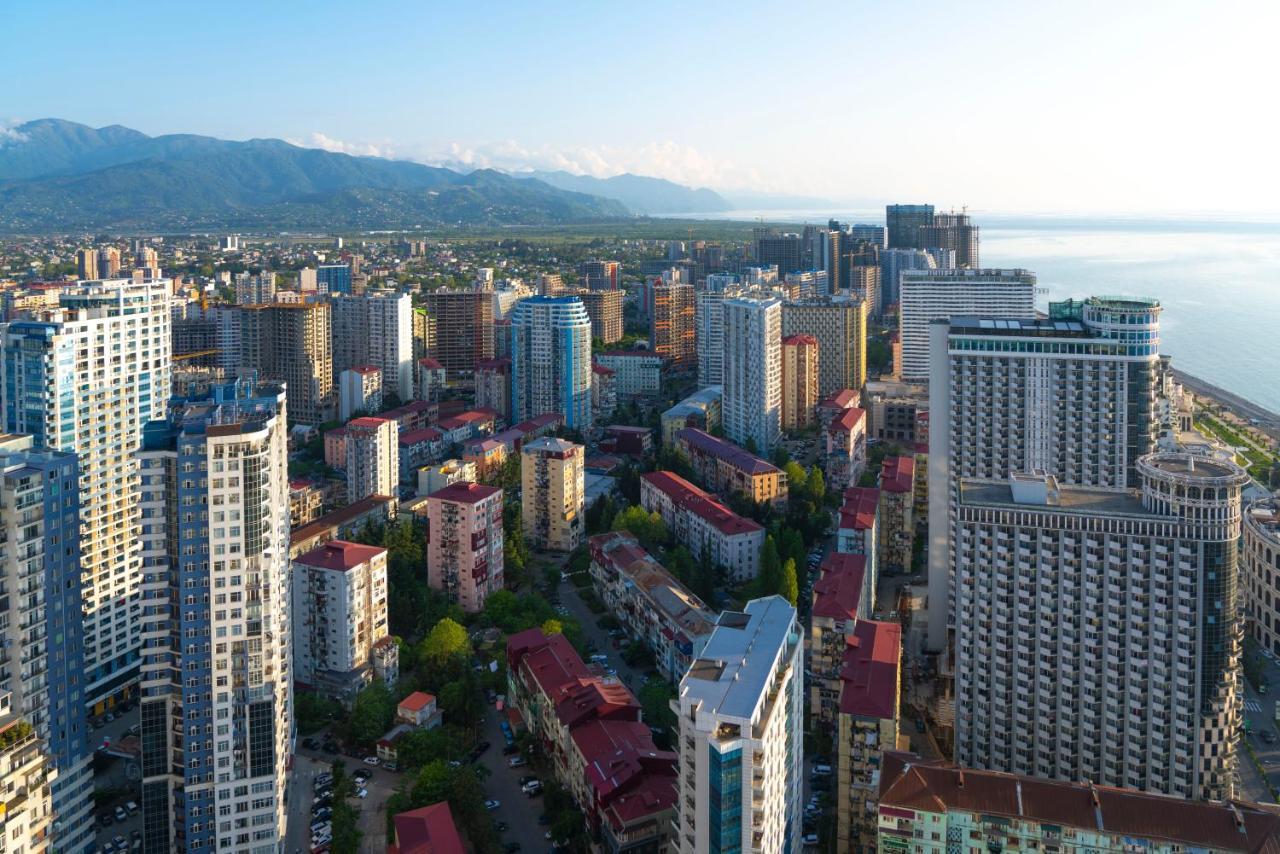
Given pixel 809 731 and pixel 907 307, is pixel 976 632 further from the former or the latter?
pixel 907 307

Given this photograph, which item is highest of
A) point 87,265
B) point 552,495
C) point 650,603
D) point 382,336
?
point 87,265

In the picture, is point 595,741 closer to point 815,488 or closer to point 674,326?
point 815,488

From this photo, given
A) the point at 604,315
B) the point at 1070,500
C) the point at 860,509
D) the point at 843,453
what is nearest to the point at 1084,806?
the point at 1070,500

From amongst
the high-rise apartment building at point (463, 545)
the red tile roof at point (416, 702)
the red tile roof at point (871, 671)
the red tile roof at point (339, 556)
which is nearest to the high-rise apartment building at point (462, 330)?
the high-rise apartment building at point (463, 545)

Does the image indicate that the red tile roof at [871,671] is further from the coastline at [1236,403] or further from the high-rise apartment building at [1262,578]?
the coastline at [1236,403]

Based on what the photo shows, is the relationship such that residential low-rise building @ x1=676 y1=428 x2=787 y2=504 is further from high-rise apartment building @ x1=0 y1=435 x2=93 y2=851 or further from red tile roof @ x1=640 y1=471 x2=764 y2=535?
high-rise apartment building @ x1=0 y1=435 x2=93 y2=851

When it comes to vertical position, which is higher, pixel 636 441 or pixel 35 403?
pixel 35 403

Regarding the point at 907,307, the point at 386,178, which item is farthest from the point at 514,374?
the point at 386,178
